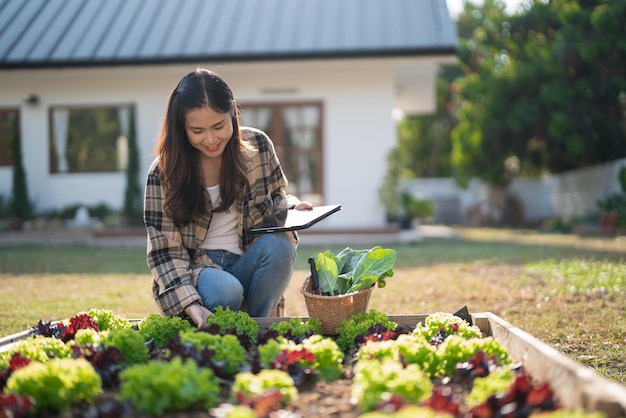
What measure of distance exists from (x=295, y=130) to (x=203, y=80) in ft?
30.7

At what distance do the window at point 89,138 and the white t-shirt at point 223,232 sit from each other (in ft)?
32.6

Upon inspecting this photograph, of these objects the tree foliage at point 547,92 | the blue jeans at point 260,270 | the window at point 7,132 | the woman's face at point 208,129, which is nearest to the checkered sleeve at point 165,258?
the blue jeans at point 260,270

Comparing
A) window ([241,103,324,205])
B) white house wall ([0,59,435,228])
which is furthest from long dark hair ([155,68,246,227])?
window ([241,103,324,205])

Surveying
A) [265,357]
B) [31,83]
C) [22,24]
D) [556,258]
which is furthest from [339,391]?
[22,24]

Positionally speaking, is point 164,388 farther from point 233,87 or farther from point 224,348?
point 233,87

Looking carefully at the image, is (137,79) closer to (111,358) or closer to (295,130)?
(295,130)

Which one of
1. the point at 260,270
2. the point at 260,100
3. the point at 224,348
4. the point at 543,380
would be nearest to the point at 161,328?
the point at 224,348

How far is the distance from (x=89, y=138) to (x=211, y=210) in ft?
34.0

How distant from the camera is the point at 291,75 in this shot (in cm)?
1250

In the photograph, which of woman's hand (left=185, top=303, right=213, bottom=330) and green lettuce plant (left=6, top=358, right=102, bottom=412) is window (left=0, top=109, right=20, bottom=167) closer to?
woman's hand (left=185, top=303, right=213, bottom=330)

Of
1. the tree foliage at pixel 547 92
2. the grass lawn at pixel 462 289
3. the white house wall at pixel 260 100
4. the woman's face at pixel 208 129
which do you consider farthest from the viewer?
the tree foliage at pixel 547 92

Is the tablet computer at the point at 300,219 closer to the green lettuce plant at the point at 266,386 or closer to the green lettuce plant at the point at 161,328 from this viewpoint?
the green lettuce plant at the point at 161,328

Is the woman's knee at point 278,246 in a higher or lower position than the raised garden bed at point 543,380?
higher

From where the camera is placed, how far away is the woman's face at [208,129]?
309 centimetres
